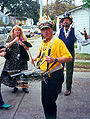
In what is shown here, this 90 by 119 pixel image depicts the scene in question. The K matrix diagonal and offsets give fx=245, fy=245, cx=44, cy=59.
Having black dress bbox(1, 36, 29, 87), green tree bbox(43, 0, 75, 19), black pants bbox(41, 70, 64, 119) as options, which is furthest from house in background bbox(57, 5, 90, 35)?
green tree bbox(43, 0, 75, 19)

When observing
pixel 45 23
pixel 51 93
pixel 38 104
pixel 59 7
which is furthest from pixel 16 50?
pixel 59 7

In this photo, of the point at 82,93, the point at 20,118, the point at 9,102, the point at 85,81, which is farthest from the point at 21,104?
the point at 85,81

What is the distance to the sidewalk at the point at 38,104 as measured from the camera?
471 cm

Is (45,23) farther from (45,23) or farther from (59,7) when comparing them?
(59,7)

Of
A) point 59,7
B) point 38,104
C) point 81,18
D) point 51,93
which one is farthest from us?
point 59,7

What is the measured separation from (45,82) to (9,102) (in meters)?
2.22

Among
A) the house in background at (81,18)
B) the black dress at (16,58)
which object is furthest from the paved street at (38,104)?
the house in background at (81,18)

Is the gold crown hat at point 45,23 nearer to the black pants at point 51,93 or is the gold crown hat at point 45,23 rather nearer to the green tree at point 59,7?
the black pants at point 51,93

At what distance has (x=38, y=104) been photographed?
536 cm

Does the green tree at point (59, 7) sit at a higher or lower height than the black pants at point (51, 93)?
higher

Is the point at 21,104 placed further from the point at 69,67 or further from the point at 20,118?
the point at 69,67

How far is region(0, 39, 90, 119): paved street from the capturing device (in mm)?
4711

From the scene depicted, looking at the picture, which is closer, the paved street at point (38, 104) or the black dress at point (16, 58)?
the paved street at point (38, 104)

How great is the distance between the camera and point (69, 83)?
6.04m
